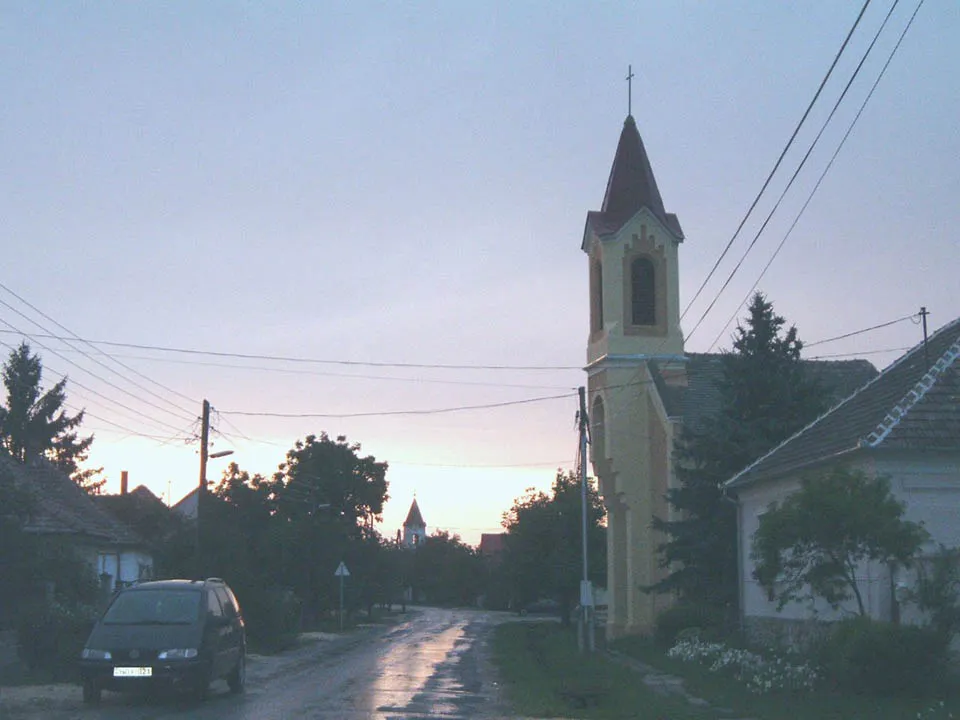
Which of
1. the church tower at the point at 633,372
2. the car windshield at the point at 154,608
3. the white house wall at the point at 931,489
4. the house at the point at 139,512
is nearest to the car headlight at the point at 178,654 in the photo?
the car windshield at the point at 154,608

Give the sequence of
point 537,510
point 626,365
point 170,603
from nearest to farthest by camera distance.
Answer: point 170,603, point 626,365, point 537,510

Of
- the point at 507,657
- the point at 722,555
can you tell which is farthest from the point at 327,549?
the point at 722,555

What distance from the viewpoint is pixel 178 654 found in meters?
16.2

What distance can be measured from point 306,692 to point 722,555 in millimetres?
12944

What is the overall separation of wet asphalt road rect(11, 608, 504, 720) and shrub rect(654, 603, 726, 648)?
16.1ft

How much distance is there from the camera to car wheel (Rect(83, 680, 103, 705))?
16109 millimetres

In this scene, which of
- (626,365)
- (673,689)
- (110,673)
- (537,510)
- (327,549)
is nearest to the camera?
(110,673)

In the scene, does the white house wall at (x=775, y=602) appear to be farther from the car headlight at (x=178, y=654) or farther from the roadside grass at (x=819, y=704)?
the car headlight at (x=178, y=654)

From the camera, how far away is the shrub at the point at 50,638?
1992 cm

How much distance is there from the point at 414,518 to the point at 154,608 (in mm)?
171312

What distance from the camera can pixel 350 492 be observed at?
6506cm

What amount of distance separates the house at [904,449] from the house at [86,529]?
50.8 feet

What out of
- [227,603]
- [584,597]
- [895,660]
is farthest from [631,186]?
[895,660]

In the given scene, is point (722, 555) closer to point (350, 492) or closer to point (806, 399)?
point (806, 399)
